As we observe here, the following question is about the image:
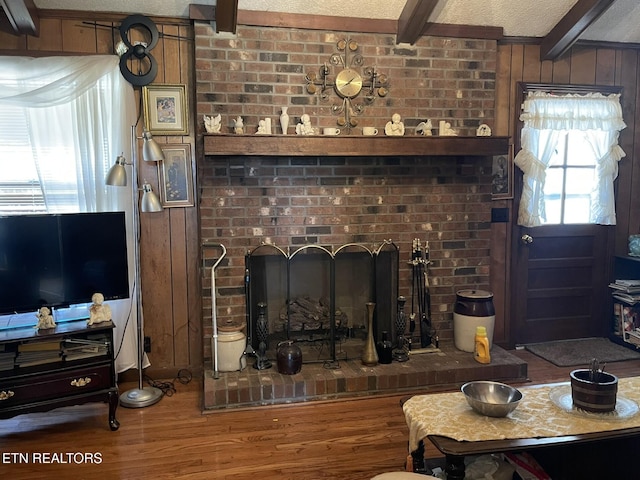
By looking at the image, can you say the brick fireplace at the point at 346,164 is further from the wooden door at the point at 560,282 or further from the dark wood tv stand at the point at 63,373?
the dark wood tv stand at the point at 63,373

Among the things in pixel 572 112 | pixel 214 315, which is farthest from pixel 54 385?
pixel 572 112

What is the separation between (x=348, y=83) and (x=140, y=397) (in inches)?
95.4

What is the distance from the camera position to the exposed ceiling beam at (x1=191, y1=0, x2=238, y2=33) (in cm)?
316

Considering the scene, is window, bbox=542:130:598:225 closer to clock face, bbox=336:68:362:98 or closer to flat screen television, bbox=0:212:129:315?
clock face, bbox=336:68:362:98

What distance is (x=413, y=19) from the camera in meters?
3.41

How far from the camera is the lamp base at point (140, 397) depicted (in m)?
3.21

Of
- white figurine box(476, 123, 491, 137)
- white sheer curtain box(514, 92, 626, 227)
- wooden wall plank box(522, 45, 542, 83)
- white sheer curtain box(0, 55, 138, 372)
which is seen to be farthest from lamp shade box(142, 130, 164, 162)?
wooden wall plank box(522, 45, 542, 83)

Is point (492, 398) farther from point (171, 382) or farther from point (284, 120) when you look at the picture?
point (171, 382)

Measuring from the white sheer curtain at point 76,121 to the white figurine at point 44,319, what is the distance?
1.81ft

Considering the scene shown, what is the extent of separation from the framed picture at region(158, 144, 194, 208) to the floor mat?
2.90 m

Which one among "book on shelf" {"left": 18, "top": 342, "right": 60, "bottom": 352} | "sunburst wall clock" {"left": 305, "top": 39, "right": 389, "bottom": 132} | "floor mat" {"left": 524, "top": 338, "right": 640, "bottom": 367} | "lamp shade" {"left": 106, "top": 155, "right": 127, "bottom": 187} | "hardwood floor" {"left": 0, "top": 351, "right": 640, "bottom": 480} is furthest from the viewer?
"floor mat" {"left": 524, "top": 338, "right": 640, "bottom": 367}

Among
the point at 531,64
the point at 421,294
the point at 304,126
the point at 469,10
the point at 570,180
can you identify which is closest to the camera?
the point at 304,126

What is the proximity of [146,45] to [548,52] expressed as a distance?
2896 mm

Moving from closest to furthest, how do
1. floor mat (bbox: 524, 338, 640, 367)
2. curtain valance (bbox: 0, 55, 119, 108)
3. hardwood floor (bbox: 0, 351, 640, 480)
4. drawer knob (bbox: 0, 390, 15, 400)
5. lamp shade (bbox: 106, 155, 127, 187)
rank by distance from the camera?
hardwood floor (bbox: 0, 351, 640, 480)
drawer knob (bbox: 0, 390, 15, 400)
lamp shade (bbox: 106, 155, 127, 187)
curtain valance (bbox: 0, 55, 119, 108)
floor mat (bbox: 524, 338, 640, 367)
